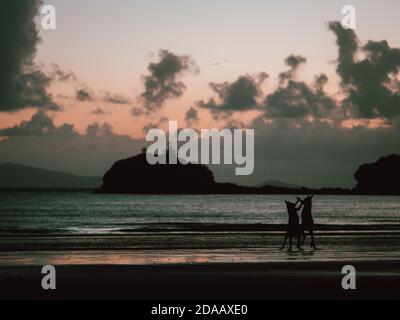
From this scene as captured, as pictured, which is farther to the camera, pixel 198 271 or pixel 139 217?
pixel 139 217

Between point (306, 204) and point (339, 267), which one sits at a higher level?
point (306, 204)

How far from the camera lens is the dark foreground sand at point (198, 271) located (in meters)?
17.3

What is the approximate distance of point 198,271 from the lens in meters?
21.7

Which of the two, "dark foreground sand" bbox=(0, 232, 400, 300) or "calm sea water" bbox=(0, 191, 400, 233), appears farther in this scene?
"calm sea water" bbox=(0, 191, 400, 233)

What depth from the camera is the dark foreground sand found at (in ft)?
56.6

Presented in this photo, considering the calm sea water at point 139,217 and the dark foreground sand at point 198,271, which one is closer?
the dark foreground sand at point 198,271

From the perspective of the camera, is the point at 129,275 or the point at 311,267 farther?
the point at 311,267

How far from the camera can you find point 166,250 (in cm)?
3094

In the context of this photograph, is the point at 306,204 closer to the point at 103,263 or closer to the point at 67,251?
the point at 103,263
